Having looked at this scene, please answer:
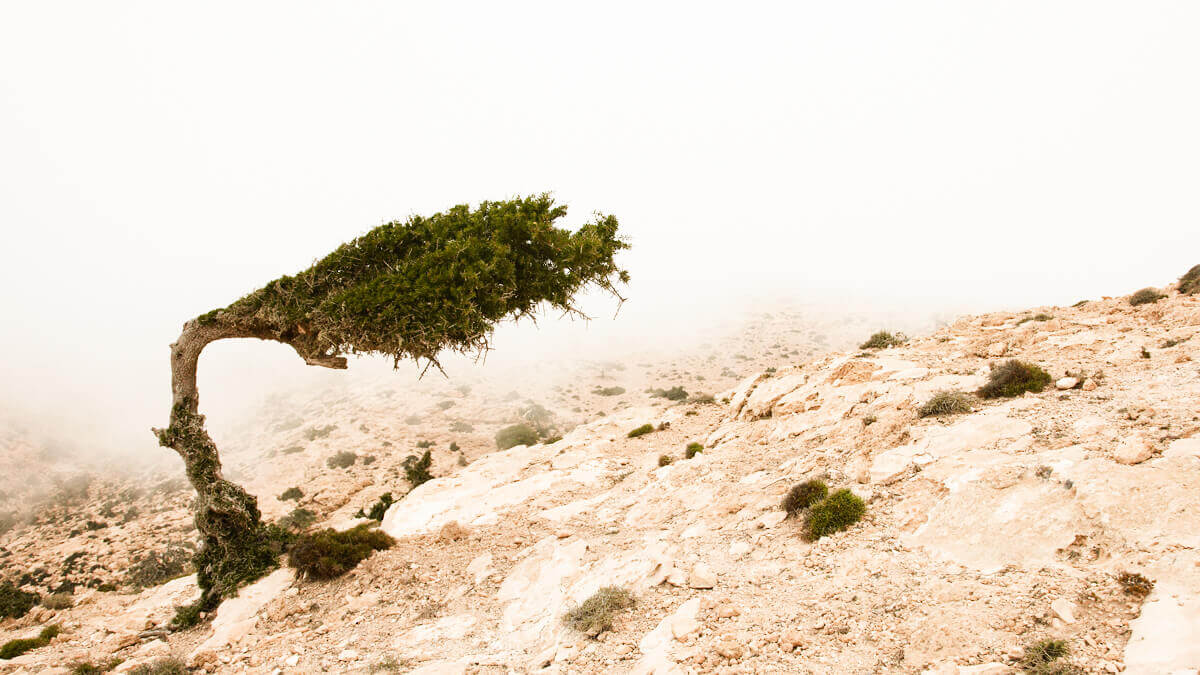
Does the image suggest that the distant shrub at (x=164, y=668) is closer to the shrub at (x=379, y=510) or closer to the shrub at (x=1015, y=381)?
the shrub at (x=379, y=510)

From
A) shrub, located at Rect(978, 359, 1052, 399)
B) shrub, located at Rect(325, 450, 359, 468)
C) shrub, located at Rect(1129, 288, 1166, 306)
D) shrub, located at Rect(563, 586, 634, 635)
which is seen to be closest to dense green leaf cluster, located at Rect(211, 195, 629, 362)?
shrub, located at Rect(563, 586, 634, 635)

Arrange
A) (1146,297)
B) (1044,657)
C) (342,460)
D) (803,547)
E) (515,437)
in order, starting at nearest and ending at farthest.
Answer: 1. (1044,657)
2. (803,547)
3. (1146,297)
4. (342,460)
5. (515,437)

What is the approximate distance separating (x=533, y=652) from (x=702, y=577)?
2728mm

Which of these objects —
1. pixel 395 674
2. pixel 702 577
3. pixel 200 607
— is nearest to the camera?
pixel 395 674

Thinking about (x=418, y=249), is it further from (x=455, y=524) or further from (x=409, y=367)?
(x=409, y=367)

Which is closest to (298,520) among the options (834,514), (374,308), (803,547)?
(374,308)

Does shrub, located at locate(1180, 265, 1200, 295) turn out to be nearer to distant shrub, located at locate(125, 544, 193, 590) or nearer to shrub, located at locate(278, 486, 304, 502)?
distant shrub, located at locate(125, 544, 193, 590)

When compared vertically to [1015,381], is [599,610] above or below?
below

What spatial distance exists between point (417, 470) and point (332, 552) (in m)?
9.82

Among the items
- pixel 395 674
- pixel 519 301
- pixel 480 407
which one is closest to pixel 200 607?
pixel 395 674

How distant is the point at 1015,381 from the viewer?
38.5 feet

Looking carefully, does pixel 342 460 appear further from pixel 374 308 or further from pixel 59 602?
pixel 374 308

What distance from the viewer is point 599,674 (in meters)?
6.47

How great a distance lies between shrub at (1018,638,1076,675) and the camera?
4.64 meters
